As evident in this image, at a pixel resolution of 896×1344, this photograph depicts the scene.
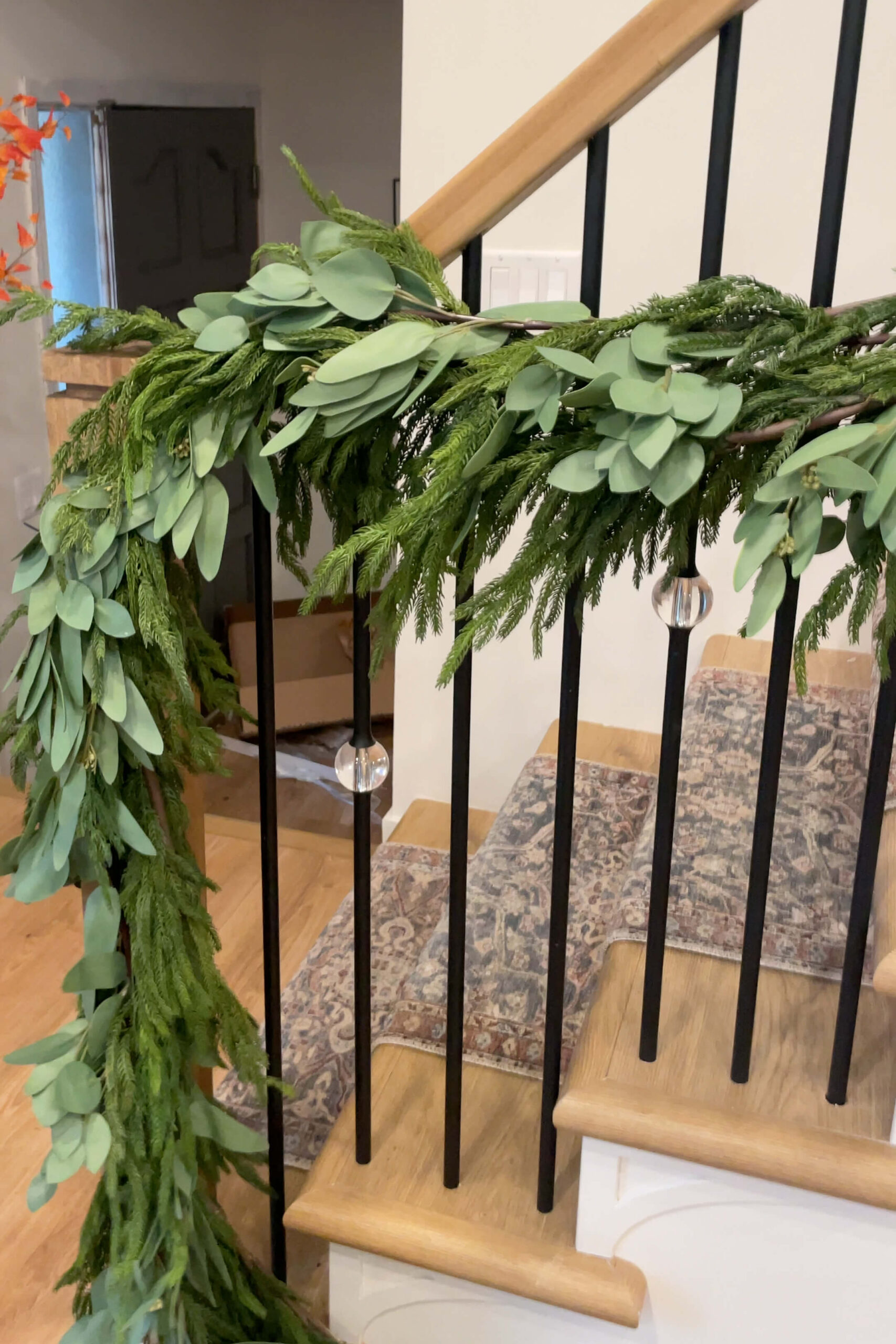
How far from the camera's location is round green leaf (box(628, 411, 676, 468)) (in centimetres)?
65

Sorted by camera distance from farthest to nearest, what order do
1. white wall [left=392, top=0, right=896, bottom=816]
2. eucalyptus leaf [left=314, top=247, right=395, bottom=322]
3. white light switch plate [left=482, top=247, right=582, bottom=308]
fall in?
1. white light switch plate [left=482, top=247, right=582, bottom=308]
2. white wall [left=392, top=0, right=896, bottom=816]
3. eucalyptus leaf [left=314, top=247, right=395, bottom=322]

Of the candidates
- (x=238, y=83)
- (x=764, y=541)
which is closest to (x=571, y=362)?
(x=764, y=541)

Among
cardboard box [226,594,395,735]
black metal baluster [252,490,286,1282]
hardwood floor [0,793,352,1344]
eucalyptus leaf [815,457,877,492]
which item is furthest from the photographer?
cardboard box [226,594,395,735]

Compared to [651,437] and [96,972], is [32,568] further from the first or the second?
[651,437]

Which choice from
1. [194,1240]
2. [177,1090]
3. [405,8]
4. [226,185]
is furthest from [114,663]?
[226,185]

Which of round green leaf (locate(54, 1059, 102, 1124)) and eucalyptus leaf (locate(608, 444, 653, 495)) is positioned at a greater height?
eucalyptus leaf (locate(608, 444, 653, 495))

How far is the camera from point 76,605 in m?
0.80

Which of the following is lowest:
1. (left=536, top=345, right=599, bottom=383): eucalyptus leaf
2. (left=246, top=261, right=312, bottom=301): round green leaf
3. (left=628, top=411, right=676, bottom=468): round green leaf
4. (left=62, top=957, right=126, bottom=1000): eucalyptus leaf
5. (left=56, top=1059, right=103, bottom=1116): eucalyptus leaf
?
(left=56, top=1059, right=103, bottom=1116): eucalyptus leaf

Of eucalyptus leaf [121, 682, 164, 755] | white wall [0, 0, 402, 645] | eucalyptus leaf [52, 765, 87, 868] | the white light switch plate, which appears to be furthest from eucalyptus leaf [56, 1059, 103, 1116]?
white wall [0, 0, 402, 645]

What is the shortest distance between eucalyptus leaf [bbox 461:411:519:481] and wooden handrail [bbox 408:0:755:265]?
0.18m

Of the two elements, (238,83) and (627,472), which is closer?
(627,472)

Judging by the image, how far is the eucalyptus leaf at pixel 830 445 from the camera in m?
0.63

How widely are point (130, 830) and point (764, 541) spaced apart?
1.71 feet

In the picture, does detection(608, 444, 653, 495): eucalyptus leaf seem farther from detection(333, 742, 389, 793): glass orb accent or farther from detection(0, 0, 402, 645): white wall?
detection(0, 0, 402, 645): white wall
